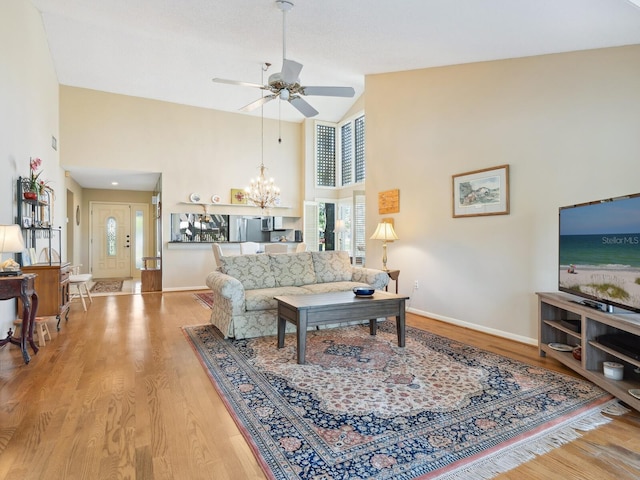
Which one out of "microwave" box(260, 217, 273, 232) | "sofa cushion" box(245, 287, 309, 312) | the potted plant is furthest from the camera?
"microwave" box(260, 217, 273, 232)

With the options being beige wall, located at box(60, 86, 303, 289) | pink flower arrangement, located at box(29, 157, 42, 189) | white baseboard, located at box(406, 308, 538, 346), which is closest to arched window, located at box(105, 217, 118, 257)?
beige wall, located at box(60, 86, 303, 289)

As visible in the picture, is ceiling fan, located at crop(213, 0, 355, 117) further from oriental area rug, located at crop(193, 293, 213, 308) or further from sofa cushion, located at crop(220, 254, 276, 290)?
oriental area rug, located at crop(193, 293, 213, 308)

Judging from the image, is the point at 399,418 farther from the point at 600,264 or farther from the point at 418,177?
the point at 418,177

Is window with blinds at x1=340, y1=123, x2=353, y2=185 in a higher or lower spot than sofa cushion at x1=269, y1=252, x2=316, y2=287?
higher

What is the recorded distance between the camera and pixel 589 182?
3227mm

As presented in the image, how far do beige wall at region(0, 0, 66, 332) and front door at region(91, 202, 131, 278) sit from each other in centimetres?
407

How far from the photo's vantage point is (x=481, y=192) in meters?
4.15

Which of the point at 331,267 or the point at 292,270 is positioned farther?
the point at 331,267

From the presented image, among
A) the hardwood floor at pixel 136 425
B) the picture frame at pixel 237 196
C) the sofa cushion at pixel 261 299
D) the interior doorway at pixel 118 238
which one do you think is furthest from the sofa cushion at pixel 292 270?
the interior doorway at pixel 118 238

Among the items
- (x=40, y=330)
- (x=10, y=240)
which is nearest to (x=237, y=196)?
(x=40, y=330)

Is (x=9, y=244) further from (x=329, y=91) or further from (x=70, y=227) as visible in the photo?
(x=70, y=227)

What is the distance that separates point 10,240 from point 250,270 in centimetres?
224

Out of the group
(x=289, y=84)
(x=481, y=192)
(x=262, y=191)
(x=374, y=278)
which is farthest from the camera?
(x=262, y=191)

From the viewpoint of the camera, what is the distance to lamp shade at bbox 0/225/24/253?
312 cm
